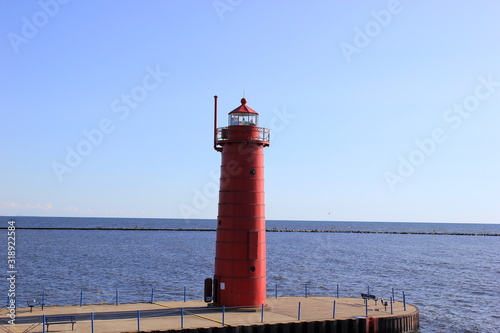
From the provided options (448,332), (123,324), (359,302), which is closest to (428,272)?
(448,332)

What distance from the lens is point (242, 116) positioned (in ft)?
98.9

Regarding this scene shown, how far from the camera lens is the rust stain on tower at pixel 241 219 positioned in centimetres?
2884

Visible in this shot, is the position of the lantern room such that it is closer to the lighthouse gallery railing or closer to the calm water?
the lighthouse gallery railing

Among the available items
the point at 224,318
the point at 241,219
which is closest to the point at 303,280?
the point at 241,219

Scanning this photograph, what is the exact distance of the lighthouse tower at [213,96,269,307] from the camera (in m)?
28.8

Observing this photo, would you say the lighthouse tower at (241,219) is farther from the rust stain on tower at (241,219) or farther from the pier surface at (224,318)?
the pier surface at (224,318)

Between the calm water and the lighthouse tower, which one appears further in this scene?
the calm water

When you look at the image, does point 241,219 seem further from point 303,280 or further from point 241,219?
point 303,280

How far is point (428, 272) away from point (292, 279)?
70.0 feet

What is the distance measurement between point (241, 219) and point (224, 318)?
520 cm

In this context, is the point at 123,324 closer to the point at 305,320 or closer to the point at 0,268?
the point at 305,320

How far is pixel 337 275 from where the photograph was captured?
64688 mm

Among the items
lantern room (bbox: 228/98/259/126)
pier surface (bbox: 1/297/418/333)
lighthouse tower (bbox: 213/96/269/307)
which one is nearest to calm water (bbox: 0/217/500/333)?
pier surface (bbox: 1/297/418/333)

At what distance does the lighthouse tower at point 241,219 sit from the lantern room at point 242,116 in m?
0.06
